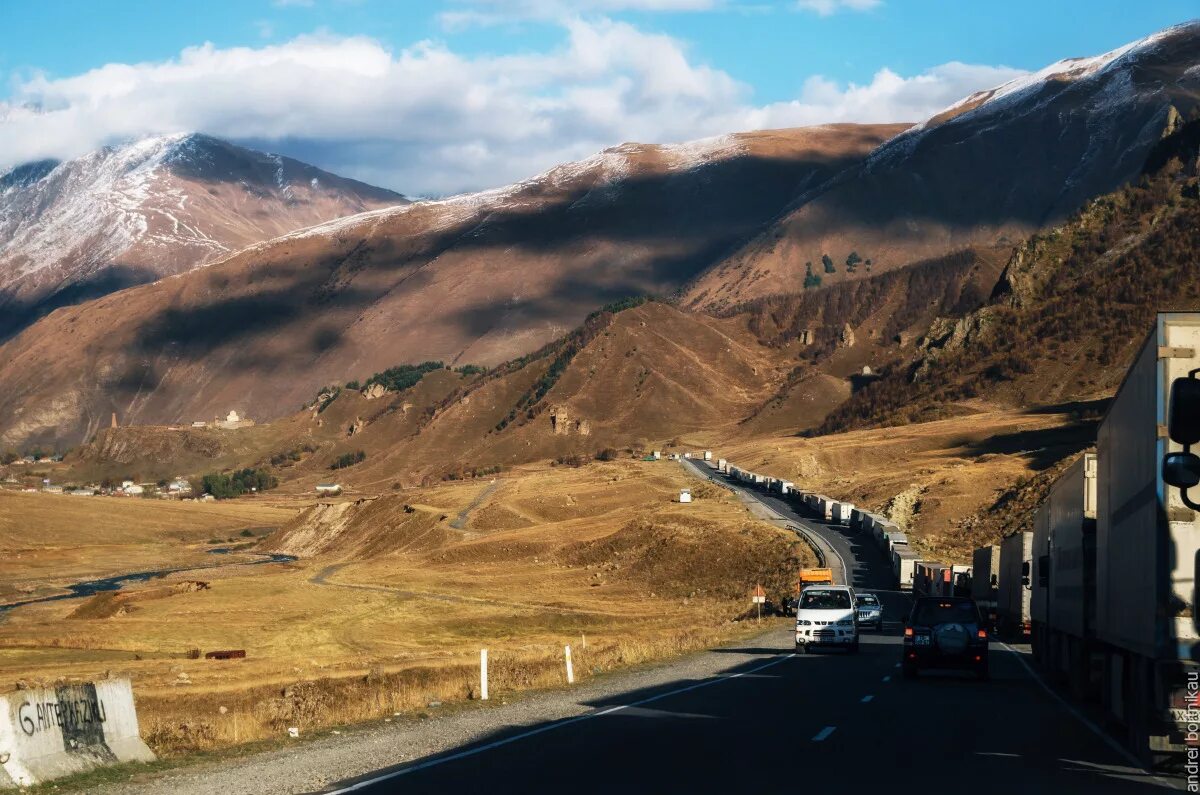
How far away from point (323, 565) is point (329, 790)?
306ft

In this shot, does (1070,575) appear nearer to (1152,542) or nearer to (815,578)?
(1152,542)

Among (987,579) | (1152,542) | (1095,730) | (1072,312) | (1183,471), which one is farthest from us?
(1072,312)

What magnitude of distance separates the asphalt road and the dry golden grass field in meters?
4.74

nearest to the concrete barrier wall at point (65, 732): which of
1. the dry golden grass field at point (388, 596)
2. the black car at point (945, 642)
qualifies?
the dry golden grass field at point (388, 596)

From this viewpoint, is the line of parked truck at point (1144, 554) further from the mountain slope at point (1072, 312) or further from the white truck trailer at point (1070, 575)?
the mountain slope at point (1072, 312)

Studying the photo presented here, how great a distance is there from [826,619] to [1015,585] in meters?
7.01

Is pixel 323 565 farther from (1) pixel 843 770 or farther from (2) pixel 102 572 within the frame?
(1) pixel 843 770

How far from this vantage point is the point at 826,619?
41.4m

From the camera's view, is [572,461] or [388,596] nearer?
[388,596]

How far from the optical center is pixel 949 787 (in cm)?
1638

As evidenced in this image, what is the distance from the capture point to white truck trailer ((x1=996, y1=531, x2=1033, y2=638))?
40.4 m

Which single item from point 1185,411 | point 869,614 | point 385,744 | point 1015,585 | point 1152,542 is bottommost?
point 869,614

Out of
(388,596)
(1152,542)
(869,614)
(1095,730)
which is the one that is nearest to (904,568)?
(869,614)

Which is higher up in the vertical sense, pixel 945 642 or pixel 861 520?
pixel 861 520
